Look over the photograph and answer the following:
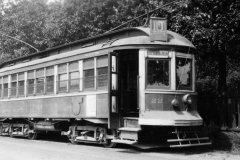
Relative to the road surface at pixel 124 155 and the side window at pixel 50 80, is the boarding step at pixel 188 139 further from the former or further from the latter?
the side window at pixel 50 80

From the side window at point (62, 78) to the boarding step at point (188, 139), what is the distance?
4540mm

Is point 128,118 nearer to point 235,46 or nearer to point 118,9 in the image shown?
point 235,46

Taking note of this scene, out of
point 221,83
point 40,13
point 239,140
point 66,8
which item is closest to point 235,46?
point 221,83

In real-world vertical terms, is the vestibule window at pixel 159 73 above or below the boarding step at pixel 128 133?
above

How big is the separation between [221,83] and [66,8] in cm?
1282

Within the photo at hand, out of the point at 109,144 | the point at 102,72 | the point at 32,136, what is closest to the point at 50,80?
the point at 102,72

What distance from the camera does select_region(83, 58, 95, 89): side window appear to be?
12383 mm

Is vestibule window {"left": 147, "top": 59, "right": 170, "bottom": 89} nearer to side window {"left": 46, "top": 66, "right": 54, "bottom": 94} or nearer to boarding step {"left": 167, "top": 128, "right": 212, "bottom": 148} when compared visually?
boarding step {"left": 167, "top": 128, "right": 212, "bottom": 148}

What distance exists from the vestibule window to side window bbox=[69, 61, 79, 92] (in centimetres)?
305

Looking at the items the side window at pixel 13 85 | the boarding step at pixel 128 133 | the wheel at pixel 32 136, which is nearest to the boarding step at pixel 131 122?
the boarding step at pixel 128 133

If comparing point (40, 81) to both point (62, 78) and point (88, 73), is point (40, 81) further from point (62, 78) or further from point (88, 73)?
point (88, 73)

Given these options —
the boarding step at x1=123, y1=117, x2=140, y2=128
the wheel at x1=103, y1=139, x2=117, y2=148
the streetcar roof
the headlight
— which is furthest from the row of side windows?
the headlight

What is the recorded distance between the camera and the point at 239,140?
1130cm

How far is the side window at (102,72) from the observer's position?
38.7ft
